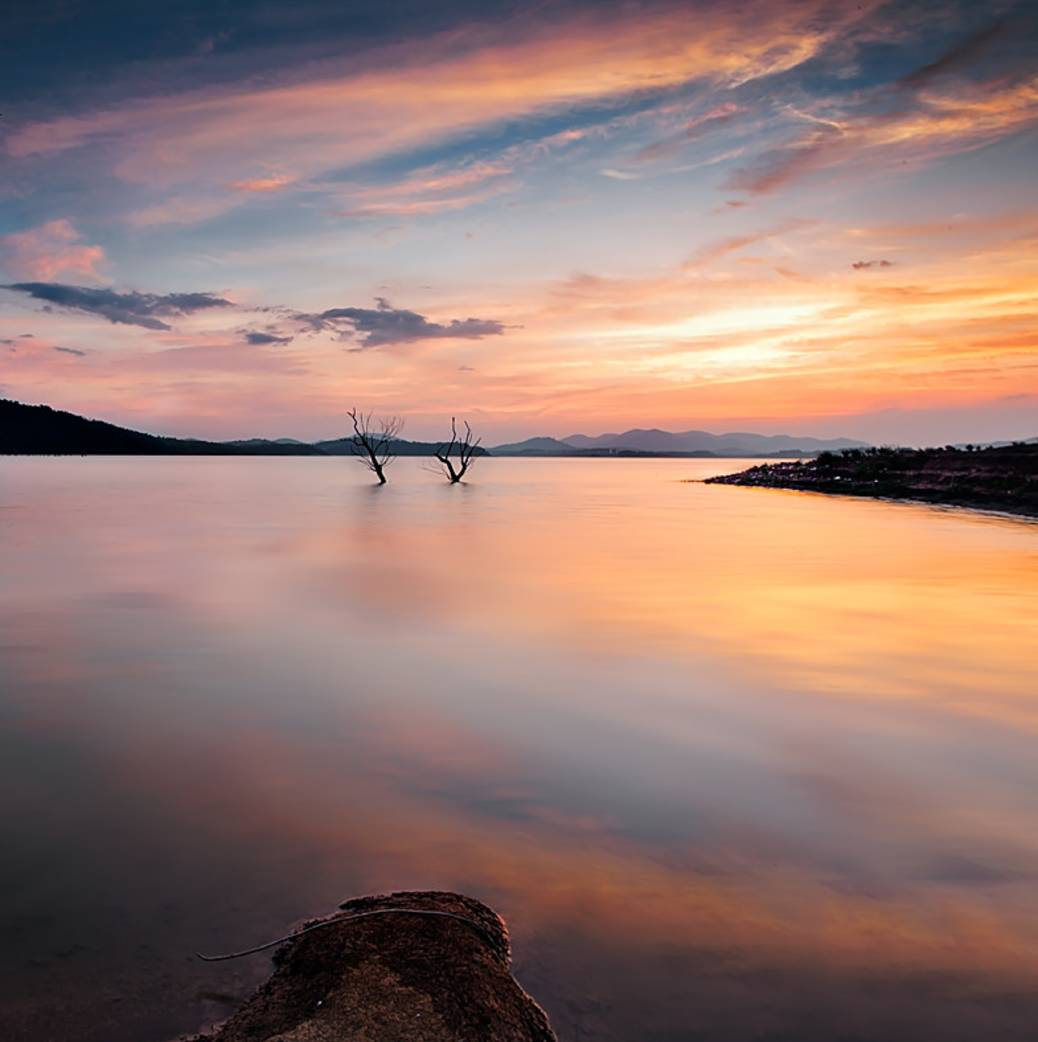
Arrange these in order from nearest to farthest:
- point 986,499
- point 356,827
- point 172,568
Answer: point 356,827
point 172,568
point 986,499

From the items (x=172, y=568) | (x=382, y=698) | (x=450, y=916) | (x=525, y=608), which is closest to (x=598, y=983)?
(x=450, y=916)

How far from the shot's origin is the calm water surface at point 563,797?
3.95m

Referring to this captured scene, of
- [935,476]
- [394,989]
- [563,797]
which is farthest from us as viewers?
[935,476]

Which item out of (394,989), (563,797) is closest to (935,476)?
(563,797)

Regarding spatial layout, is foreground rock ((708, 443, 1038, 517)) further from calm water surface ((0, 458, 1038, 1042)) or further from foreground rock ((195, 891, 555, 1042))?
foreground rock ((195, 891, 555, 1042))

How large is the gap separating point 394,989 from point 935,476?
161 feet

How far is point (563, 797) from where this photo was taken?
6336 mm

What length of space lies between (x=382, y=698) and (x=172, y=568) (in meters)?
13.4

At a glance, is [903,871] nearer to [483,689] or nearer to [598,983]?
[598,983]

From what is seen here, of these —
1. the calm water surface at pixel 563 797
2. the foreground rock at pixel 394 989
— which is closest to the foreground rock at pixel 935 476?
the calm water surface at pixel 563 797

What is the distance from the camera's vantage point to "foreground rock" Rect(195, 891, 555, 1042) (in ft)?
10.8

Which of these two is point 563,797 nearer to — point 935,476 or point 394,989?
point 394,989

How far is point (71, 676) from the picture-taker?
10.1 meters

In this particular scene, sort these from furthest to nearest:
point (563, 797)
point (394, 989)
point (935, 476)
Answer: point (935, 476) < point (563, 797) < point (394, 989)
